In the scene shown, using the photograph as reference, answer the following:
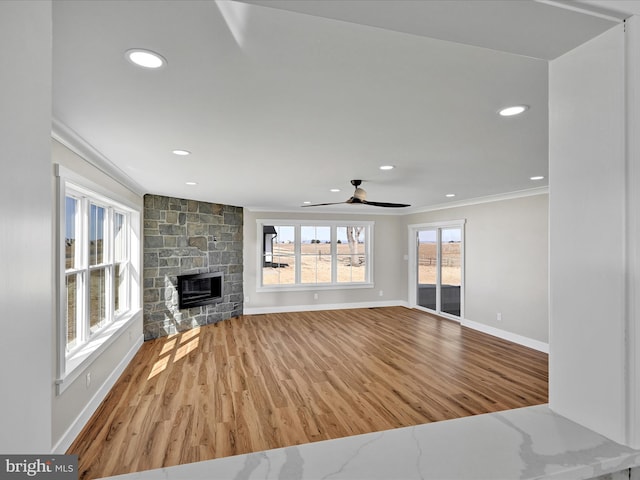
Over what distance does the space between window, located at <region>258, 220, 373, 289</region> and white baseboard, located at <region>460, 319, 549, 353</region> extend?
2.59m

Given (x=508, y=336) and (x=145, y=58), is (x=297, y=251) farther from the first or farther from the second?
(x=145, y=58)

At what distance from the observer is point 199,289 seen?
6203mm

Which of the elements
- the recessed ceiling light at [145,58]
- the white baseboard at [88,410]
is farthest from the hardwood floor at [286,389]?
the recessed ceiling light at [145,58]

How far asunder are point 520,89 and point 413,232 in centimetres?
639

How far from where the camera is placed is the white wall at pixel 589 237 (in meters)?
0.77

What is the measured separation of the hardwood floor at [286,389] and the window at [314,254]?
188cm

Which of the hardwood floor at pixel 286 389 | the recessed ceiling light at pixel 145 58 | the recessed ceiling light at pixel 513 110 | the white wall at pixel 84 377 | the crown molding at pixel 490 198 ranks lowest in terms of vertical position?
the hardwood floor at pixel 286 389

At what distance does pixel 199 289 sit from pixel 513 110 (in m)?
5.57

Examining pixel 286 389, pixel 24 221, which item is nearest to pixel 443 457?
pixel 24 221

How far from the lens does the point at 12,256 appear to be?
1.70 feet

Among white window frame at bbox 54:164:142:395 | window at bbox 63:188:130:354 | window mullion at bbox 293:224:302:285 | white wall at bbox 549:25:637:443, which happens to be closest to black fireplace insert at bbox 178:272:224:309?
white window frame at bbox 54:164:142:395

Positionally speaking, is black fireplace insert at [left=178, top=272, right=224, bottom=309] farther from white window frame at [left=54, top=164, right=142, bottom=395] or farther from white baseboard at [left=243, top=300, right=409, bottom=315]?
white baseboard at [left=243, top=300, right=409, bottom=315]

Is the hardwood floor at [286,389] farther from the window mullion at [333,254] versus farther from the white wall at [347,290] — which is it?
the window mullion at [333,254]

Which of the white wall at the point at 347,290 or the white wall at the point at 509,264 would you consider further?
the white wall at the point at 347,290
